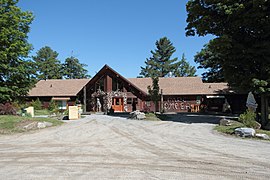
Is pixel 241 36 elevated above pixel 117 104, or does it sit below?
above

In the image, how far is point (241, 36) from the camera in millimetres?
19750

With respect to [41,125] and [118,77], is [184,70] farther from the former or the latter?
[41,125]

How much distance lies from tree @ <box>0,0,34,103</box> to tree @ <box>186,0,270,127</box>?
1537 cm

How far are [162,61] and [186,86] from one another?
37.4 metres

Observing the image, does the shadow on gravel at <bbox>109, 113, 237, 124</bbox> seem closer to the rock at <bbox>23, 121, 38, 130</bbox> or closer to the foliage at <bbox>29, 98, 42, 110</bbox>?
the rock at <bbox>23, 121, 38, 130</bbox>

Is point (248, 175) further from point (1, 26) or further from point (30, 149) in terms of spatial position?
point (1, 26)

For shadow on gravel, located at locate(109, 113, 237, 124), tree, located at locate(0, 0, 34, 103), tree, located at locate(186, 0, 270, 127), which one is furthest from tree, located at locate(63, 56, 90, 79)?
tree, located at locate(186, 0, 270, 127)

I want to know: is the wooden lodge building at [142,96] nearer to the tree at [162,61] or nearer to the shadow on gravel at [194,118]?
the shadow on gravel at [194,118]

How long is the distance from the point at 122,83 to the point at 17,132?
2168 cm

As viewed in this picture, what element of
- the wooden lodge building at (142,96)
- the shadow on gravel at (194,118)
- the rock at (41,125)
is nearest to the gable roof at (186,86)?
the wooden lodge building at (142,96)

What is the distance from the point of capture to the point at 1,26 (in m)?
22.0

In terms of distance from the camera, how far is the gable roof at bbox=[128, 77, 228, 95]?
36.0 meters

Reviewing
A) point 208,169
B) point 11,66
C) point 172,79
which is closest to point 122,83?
point 172,79

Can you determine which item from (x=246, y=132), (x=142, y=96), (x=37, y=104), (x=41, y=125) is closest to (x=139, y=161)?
(x=246, y=132)
